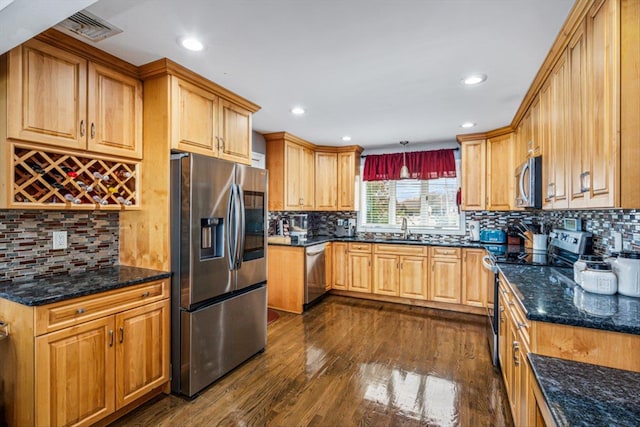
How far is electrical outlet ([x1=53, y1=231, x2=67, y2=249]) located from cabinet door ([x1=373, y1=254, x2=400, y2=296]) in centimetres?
353

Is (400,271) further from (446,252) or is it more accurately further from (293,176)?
(293,176)

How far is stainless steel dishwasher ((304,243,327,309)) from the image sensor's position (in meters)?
4.07

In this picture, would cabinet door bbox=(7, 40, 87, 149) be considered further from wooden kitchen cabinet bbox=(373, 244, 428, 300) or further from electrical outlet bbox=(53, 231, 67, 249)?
wooden kitchen cabinet bbox=(373, 244, 428, 300)

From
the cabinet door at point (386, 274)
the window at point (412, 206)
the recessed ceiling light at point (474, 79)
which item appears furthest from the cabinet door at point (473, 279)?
the recessed ceiling light at point (474, 79)

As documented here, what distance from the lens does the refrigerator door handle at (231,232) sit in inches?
98.9

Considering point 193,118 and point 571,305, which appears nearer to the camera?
point 571,305

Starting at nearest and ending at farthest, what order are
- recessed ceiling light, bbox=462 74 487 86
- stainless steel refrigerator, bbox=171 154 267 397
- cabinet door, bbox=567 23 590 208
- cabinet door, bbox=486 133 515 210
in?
cabinet door, bbox=567 23 590 208
stainless steel refrigerator, bbox=171 154 267 397
recessed ceiling light, bbox=462 74 487 86
cabinet door, bbox=486 133 515 210

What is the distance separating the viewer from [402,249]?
173 inches

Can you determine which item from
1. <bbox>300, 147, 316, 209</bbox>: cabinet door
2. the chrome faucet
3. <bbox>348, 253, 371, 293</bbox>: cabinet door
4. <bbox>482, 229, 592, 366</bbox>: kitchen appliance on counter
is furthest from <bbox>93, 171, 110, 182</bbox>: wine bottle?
the chrome faucet

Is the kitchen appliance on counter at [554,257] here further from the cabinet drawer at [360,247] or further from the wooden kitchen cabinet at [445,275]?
the cabinet drawer at [360,247]

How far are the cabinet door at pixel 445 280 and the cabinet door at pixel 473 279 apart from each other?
8cm

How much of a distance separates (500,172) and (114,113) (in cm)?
422

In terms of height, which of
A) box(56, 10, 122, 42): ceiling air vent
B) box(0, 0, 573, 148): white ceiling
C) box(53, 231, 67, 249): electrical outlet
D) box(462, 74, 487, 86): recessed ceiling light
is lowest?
box(53, 231, 67, 249): electrical outlet

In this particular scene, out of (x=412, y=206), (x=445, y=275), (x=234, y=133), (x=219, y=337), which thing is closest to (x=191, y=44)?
(x=234, y=133)
